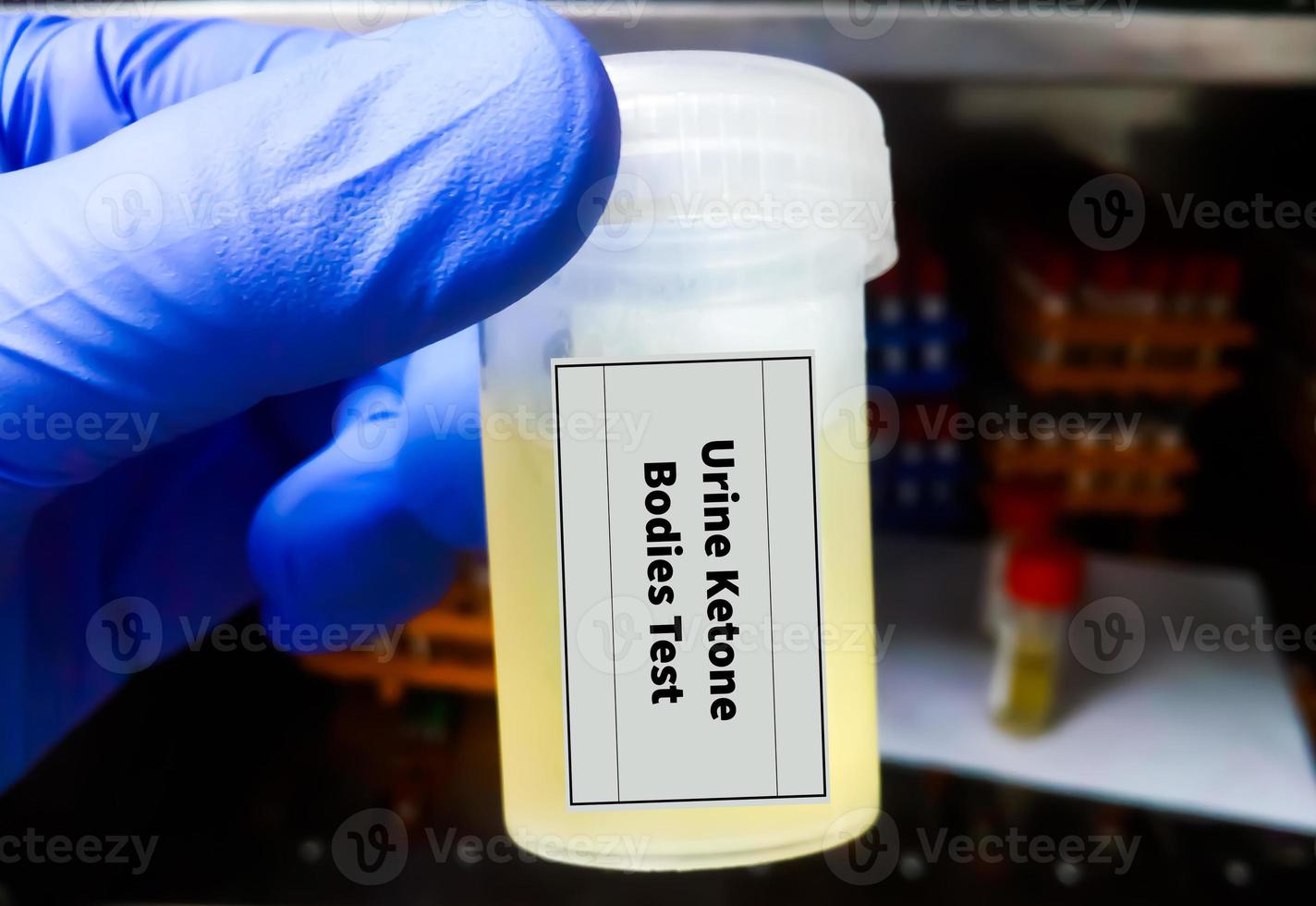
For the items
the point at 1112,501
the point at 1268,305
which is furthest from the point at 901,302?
the point at 1268,305

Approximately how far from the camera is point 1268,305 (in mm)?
835

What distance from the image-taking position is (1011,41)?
1.75ft

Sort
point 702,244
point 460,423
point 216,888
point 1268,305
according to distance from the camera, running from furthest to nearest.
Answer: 1. point 1268,305
2. point 216,888
3. point 460,423
4. point 702,244

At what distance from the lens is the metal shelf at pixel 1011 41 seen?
1.75 ft

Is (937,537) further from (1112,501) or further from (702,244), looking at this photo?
(702,244)

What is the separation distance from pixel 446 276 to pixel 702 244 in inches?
3.7
